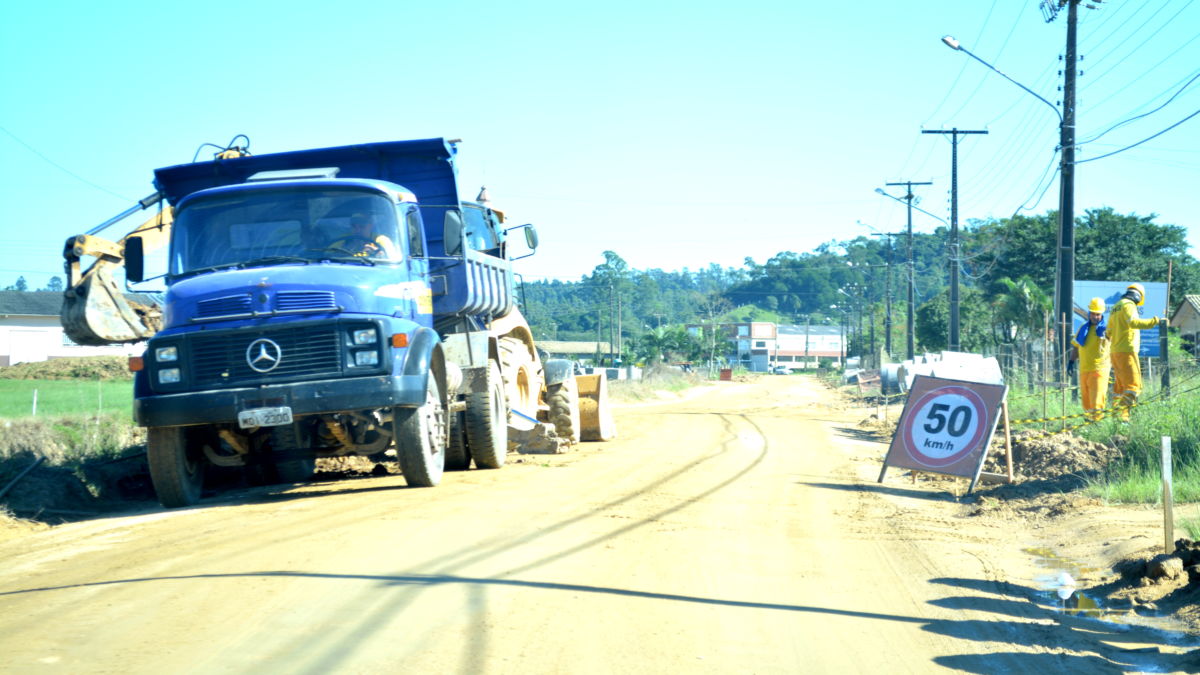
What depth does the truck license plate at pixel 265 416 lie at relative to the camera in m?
9.48

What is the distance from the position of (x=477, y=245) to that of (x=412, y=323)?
3.35 metres

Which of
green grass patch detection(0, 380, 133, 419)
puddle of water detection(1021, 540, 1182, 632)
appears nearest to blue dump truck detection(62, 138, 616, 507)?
puddle of water detection(1021, 540, 1182, 632)

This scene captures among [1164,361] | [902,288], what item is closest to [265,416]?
[1164,361]

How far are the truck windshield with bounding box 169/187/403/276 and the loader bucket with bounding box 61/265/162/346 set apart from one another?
1332mm

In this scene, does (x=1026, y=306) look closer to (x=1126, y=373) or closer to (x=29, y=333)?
(x=1126, y=373)

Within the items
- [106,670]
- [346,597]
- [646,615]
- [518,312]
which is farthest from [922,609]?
[518,312]

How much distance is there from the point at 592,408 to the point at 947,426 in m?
7.54

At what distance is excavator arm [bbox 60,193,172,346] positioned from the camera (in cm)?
1118

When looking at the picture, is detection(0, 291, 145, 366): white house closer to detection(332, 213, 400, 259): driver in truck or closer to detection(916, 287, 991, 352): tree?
detection(916, 287, 991, 352): tree

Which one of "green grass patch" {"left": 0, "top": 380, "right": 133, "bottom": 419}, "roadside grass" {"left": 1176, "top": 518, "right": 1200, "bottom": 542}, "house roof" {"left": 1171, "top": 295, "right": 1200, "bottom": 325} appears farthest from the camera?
"house roof" {"left": 1171, "top": 295, "right": 1200, "bottom": 325}

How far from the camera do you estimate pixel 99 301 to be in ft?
37.3

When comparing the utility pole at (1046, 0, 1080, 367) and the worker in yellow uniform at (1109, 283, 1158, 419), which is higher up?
the utility pole at (1046, 0, 1080, 367)

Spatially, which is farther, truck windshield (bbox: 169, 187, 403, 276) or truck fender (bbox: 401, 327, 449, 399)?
truck windshield (bbox: 169, 187, 403, 276)

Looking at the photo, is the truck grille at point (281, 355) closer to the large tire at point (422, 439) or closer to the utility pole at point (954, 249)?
the large tire at point (422, 439)
